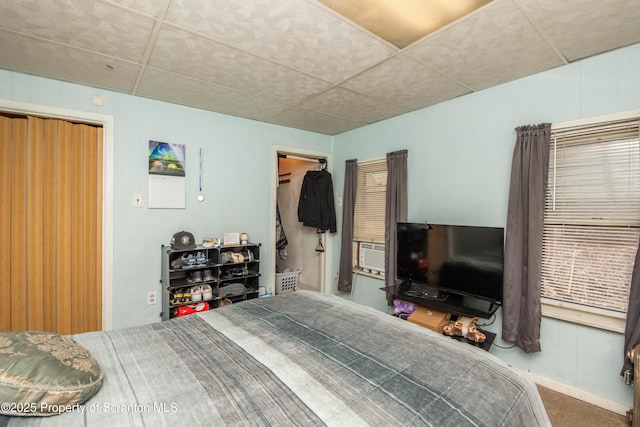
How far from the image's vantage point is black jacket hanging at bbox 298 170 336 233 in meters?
3.94

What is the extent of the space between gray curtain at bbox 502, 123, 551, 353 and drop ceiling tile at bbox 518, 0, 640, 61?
532mm

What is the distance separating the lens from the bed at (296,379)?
3.03 feet

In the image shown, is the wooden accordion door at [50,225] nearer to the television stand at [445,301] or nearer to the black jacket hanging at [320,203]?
the black jacket hanging at [320,203]

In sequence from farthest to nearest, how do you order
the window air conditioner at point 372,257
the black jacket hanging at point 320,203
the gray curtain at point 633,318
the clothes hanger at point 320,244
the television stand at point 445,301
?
the clothes hanger at point 320,244, the black jacket hanging at point 320,203, the window air conditioner at point 372,257, the television stand at point 445,301, the gray curtain at point 633,318

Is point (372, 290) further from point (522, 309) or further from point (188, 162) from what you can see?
point (188, 162)

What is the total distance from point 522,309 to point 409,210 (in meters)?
1.32

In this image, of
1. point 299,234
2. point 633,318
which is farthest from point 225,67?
point 633,318

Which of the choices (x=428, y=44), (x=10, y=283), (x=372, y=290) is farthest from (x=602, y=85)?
(x=10, y=283)

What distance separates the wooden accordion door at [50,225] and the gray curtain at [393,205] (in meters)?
2.86

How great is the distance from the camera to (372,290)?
138 inches

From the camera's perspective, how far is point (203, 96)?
9.03ft

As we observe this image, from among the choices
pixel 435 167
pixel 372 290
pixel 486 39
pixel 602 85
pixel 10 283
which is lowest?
pixel 372 290

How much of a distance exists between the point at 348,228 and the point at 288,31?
2.42 metres

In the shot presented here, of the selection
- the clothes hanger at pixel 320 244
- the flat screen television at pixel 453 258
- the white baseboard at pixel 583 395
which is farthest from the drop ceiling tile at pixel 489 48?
the clothes hanger at pixel 320 244
